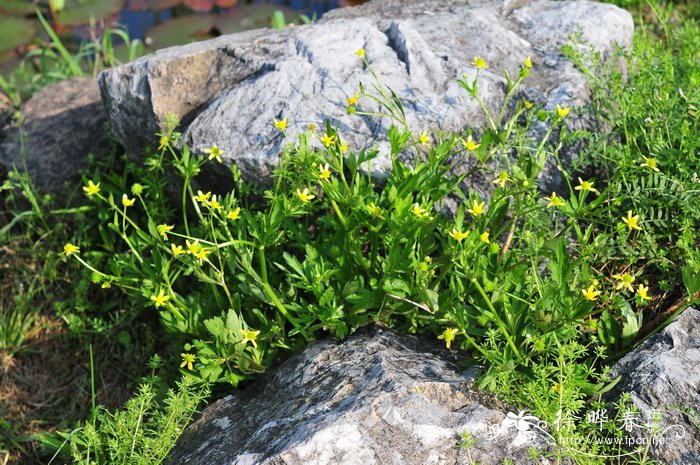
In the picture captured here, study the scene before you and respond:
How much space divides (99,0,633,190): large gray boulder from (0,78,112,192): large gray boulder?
0.45 m

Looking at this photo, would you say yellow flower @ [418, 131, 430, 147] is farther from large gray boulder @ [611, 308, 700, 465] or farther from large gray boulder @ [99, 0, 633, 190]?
large gray boulder @ [611, 308, 700, 465]

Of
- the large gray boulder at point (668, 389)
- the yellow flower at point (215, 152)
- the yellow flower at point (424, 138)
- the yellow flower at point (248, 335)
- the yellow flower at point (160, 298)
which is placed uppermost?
the yellow flower at point (215, 152)

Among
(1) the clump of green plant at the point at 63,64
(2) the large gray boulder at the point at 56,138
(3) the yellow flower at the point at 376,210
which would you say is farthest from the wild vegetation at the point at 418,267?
(1) the clump of green plant at the point at 63,64

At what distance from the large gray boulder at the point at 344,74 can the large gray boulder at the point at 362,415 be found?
0.78 m

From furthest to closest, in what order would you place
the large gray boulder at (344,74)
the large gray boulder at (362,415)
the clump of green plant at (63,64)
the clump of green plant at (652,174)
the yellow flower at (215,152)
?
the clump of green plant at (63,64), the large gray boulder at (344,74), the yellow flower at (215,152), the clump of green plant at (652,174), the large gray boulder at (362,415)

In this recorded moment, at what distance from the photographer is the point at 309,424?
7.13 feet

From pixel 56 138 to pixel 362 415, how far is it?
101 inches

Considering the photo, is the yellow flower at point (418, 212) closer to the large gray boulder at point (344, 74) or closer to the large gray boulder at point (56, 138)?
the large gray boulder at point (344, 74)

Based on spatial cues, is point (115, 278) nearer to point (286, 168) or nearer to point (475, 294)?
point (286, 168)

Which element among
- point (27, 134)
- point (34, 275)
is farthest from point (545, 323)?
point (27, 134)

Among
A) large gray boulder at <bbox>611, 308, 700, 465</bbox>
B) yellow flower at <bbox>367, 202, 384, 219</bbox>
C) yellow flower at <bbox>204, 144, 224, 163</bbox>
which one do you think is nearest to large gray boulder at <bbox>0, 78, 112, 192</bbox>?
yellow flower at <bbox>204, 144, 224, 163</bbox>

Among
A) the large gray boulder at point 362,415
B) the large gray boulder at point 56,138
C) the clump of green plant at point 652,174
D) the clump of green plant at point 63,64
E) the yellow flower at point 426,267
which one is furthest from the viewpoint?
the clump of green plant at point 63,64

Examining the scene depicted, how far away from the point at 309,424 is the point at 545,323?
75cm

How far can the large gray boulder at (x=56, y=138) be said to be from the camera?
3811 millimetres
